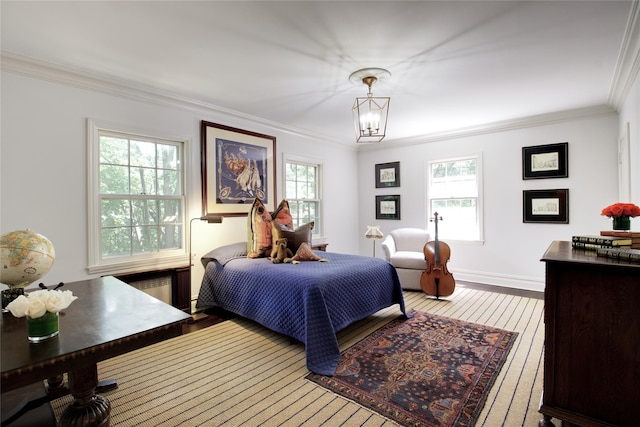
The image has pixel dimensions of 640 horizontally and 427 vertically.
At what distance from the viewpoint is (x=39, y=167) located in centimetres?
265

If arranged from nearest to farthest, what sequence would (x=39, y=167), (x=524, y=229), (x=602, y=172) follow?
(x=39, y=167)
(x=602, y=172)
(x=524, y=229)

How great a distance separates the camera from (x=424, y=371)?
2289 mm

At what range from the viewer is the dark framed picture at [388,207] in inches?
227

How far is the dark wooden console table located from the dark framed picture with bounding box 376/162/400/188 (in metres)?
4.20

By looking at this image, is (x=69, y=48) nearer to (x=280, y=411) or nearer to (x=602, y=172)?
(x=280, y=411)

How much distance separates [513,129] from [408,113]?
176 cm

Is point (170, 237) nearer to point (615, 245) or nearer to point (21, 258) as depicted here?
point (21, 258)

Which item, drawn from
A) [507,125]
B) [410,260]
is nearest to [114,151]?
[410,260]

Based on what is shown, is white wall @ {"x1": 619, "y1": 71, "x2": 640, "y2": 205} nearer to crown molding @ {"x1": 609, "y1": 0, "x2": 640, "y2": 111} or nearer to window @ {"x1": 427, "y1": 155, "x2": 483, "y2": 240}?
crown molding @ {"x1": 609, "y1": 0, "x2": 640, "y2": 111}

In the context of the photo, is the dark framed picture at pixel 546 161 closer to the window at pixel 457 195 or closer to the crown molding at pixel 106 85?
the window at pixel 457 195

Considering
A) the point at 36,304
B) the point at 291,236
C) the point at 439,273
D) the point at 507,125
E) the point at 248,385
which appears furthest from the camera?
the point at 507,125

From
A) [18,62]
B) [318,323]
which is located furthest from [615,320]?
[18,62]

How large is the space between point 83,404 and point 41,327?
17.1 inches

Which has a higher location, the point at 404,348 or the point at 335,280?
the point at 335,280
